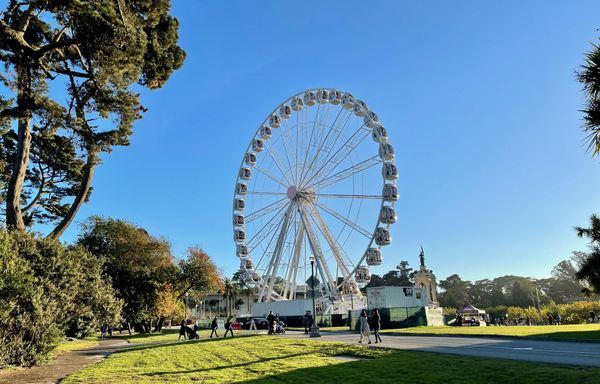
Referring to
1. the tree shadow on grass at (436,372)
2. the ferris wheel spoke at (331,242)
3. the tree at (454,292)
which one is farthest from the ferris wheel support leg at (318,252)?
the tree at (454,292)

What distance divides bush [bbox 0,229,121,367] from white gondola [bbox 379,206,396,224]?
77.9ft

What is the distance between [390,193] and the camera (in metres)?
38.6

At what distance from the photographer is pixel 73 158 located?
29.3 metres

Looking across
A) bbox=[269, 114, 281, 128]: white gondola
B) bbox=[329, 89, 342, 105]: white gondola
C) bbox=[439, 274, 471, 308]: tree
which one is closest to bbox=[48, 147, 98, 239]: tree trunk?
bbox=[329, 89, 342, 105]: white gondola

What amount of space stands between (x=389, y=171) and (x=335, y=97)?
9.60m

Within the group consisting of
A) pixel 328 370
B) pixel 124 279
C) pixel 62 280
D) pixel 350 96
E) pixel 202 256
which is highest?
pixel 350 96

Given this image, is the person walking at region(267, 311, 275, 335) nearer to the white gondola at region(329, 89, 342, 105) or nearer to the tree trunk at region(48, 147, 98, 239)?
the tree trunk at region(48, 147, 98, 239)

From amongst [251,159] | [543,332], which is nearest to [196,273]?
[251,159]

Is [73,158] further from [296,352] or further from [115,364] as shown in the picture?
[296,352]

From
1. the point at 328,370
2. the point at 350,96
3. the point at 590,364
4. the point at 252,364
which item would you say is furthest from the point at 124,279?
the point at 590,364

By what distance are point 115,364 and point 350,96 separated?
32824mm

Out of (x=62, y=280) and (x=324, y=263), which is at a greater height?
(x=324, y=263)

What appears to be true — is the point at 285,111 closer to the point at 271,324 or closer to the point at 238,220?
the point at 238,220

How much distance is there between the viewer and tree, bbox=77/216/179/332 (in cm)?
4478
